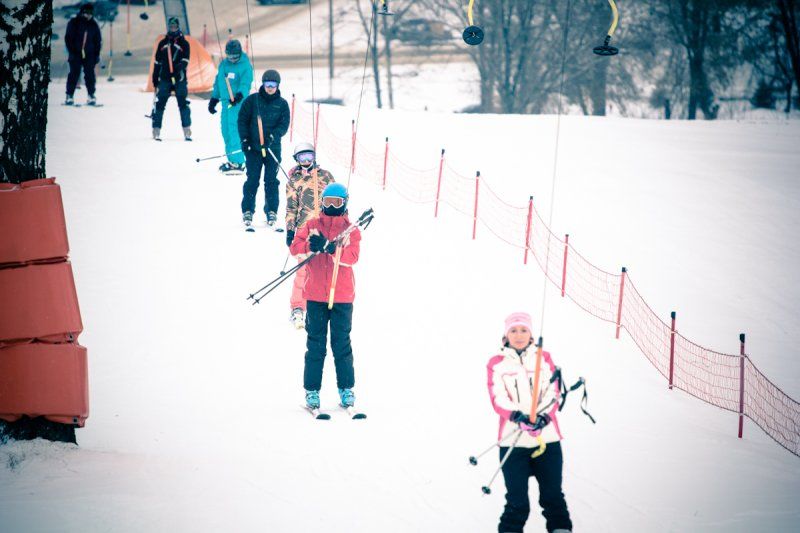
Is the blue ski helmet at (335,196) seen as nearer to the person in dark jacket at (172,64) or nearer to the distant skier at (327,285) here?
the distant skier at (327,285)

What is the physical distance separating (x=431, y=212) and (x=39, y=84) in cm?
866

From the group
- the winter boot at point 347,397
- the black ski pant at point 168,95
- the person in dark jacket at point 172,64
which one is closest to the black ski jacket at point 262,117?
the winter boot at point 347,397

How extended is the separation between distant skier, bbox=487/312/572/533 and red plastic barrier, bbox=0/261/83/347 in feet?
9.94

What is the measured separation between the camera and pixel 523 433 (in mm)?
5879

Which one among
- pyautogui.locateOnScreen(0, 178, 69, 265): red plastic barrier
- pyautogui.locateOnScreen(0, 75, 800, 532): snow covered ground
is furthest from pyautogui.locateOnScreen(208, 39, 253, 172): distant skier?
pyautogui.locateOnScreen(0, 178, 69, 265): red plastic barrier

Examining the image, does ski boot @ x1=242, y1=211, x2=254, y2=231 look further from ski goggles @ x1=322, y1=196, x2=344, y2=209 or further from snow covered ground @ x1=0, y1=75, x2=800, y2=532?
ski goggles @ x1=322, y1=196, x2=344, y2=209

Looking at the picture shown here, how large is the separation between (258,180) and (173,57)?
5558 millimetres

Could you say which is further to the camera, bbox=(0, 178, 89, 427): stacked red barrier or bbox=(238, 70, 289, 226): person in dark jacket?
bbox=(238, 70, 289, 226): person in dark jacket

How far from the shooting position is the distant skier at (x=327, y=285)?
25.5ft

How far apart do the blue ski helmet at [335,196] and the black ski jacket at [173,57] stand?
10.4 metres

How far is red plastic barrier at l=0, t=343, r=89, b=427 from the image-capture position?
21.8 ft

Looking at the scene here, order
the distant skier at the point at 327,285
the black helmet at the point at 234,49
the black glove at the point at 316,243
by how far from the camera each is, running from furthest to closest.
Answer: the black helmet at the point at 234,49
the distant skier at the point at 327,285
the black glove at the point at 316,243

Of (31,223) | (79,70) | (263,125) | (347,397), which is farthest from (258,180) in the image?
(79,70)

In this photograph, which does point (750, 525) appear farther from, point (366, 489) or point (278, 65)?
point (278, 65)
